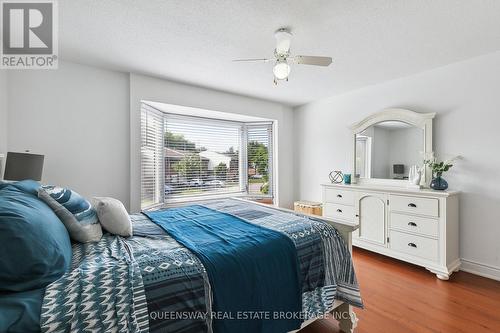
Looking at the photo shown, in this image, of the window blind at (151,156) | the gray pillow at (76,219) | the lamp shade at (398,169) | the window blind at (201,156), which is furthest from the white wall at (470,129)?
the gray pillow at (76,219)

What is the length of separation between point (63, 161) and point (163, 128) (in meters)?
1.38

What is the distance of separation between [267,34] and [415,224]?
2.59m

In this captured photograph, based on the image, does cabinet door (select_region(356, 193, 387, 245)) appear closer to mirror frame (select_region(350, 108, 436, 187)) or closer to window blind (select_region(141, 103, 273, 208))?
mirror frame (select_region(350, 108, 436, 187))


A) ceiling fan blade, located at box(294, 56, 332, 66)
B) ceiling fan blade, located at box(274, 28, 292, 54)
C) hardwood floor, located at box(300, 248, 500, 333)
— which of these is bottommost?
hardwood floor, located at box(300, 248, 500, 333)

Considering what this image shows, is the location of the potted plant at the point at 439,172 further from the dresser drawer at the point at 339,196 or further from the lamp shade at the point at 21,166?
the lamp shade at the point at 21,166

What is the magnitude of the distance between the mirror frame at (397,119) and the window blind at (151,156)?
9.80ft

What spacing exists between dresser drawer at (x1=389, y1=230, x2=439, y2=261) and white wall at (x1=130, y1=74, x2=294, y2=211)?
201 centimetres

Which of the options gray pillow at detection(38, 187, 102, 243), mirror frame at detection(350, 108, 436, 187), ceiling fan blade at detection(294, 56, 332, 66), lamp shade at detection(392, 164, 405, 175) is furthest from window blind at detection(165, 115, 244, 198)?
lamp shade at detection(392, 164, 405, 175)

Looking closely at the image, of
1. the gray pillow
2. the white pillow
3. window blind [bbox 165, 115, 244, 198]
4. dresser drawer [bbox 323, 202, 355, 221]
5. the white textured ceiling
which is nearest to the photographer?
the gray pillow

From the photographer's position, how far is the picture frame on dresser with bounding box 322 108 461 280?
8.00 feet

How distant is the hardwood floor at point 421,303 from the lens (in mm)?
1719

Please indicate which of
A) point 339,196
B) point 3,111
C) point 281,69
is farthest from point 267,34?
point 3,111

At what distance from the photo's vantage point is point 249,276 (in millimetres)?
1225

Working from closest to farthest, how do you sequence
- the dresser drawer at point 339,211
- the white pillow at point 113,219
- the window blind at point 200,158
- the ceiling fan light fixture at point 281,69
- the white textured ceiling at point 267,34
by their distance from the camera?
the white pillow at point 113,219, the white textured ceiling at point 267,34, the ceiling fan light fixture at point 281,69, the dresser drawer at point 339,211, the window blind at point 200,158
